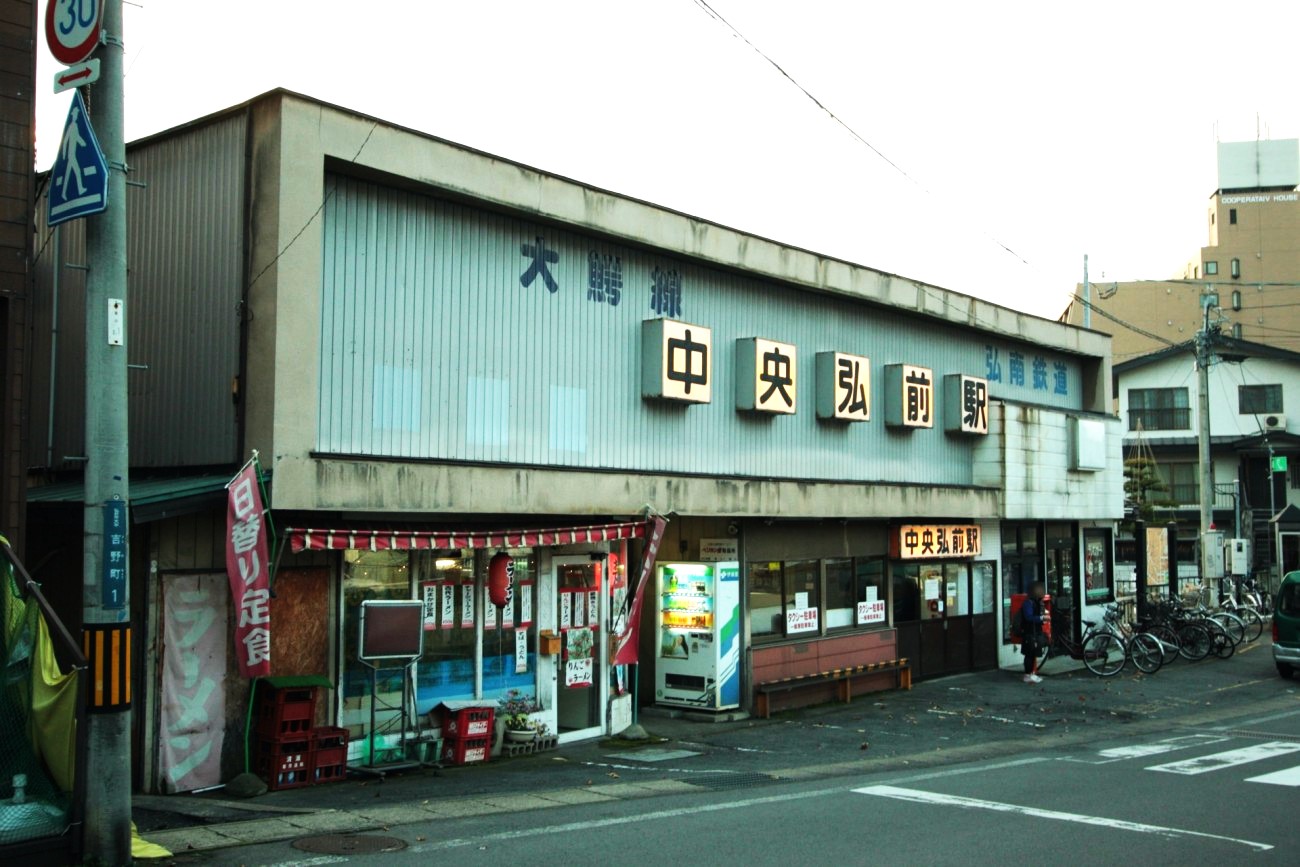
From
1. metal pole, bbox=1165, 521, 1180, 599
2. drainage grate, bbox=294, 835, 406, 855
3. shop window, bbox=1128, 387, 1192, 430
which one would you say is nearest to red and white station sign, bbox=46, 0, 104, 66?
drainage grate, bbox=294, 835, 406, 855

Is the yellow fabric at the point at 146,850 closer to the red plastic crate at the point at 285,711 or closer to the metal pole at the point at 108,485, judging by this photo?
the metal pole at the point at 108,485

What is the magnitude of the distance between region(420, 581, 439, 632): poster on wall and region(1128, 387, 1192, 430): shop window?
157 feet

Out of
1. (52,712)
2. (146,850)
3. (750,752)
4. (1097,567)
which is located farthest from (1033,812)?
(1097,567)

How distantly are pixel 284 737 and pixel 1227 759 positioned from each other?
10971 mm

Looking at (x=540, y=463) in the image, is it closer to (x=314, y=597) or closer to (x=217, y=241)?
(x=314, y=597)

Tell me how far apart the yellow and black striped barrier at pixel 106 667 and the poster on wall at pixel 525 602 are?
6431mm

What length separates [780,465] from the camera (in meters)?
19.0

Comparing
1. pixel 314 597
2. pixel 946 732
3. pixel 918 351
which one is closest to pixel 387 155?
pixel 314 597

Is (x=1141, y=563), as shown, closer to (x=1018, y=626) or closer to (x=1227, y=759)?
(x=1018, y=626)

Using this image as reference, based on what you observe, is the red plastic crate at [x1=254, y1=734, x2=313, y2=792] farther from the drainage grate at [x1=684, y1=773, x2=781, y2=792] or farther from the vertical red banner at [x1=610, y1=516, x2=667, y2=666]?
the vertical red banner at [x1=610, y1=516, x2=667, y2=666]

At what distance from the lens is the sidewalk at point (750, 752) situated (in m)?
10.7

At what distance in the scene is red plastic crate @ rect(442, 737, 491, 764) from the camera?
45.0 feet

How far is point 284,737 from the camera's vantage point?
1191 centimetres

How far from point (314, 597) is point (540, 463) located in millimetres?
3393
